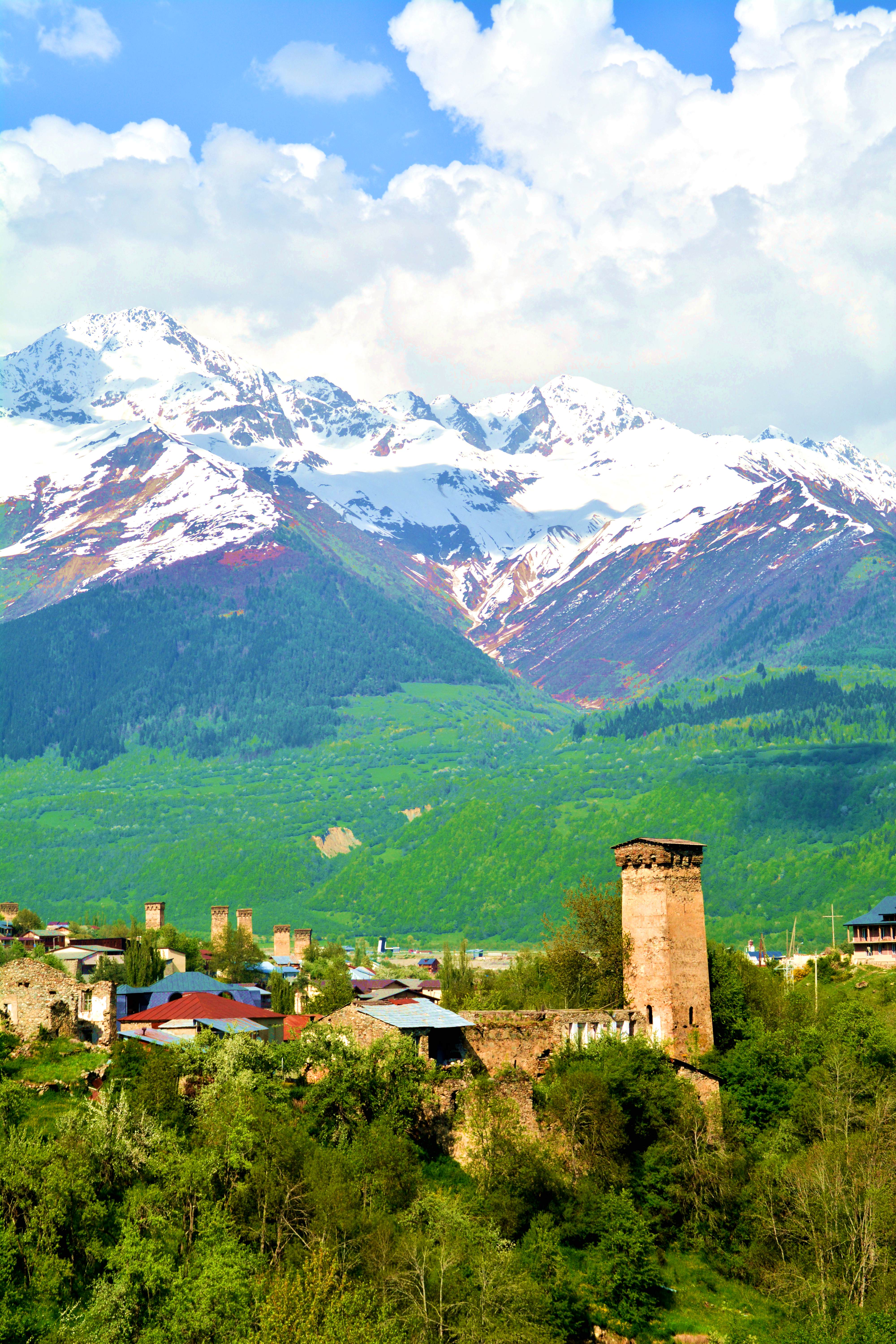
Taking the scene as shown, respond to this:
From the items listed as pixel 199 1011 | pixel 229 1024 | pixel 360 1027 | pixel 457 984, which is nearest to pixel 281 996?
pixel 457 984

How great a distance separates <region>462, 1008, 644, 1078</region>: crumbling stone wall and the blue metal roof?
4573 cm

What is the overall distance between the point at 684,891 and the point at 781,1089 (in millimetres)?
10928

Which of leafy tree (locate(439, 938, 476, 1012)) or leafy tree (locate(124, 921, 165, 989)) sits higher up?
leafy tree (locate(124, 921, 165, 989))

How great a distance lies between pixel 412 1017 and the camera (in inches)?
2618

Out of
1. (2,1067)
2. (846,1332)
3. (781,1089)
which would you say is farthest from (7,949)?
(846,1332)

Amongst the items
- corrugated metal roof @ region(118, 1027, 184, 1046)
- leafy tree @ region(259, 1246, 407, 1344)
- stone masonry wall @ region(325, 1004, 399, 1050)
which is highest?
stone masonry wall @ region(325, 1004, 399, 1050)

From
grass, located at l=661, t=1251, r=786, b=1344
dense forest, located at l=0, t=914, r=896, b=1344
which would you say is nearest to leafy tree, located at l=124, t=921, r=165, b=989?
dense forest, located at l=0, t=914, r=896, b=1344

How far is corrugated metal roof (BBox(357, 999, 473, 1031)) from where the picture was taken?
64.9 m

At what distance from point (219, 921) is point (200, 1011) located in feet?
259

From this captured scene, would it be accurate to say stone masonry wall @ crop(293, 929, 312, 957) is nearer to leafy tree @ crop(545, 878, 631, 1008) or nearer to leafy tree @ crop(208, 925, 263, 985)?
leafy tree @ crop(208, 925, 263, 985)

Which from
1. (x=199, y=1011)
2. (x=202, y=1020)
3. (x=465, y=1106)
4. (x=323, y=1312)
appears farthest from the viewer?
(x=199, y=1011)

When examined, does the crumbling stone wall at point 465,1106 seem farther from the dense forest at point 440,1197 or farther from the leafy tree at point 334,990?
the leafy tree at point 334,990

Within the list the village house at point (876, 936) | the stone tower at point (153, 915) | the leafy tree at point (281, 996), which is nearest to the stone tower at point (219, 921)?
the stone tower at point (153, 915)

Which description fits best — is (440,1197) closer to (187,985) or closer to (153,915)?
(187,985)
